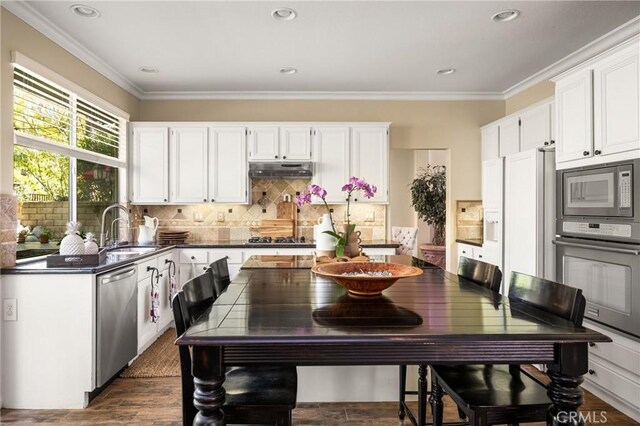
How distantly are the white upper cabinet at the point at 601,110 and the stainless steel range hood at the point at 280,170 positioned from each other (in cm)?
259

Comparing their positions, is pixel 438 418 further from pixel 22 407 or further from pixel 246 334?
pixel 22 407

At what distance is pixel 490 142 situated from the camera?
4.81m

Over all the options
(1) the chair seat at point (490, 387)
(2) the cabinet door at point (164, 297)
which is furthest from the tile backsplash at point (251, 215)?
(1) the chair seat at point (490, 387)

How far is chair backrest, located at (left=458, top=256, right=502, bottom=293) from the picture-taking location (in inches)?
80.8

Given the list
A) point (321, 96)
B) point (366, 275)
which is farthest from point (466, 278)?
point (321, 96)

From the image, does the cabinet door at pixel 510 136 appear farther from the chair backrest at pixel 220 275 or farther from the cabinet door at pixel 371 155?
the chair backrest at pixel 220 275

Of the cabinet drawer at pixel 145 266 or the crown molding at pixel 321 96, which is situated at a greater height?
the crown molding at pixel 321 96

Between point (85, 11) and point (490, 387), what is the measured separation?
139 inches

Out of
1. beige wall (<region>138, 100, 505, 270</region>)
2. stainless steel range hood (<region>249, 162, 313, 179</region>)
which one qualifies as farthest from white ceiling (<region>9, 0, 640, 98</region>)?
stainless steel range hood (<region>249, 162, 313, 179</region>)

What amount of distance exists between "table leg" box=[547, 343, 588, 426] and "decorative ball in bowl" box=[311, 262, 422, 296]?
601mm

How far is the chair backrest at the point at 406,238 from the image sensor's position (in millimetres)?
4921

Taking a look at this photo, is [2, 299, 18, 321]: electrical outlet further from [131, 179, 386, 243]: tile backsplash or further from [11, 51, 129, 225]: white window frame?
[131, 179, 386, 243]: tile backsplash

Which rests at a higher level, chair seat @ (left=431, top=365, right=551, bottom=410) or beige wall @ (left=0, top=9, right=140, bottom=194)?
beige wall @ (left=0, top=9, right=140, bottom=194)

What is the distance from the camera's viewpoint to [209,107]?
16.4 ft
